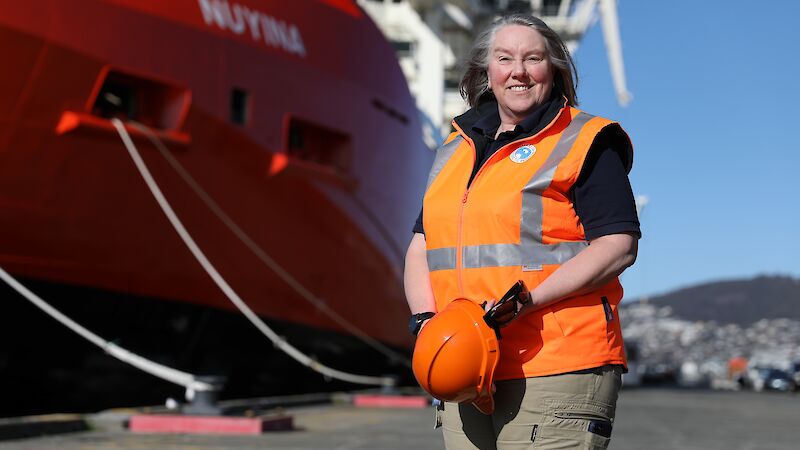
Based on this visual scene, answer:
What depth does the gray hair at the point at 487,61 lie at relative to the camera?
2242 mm

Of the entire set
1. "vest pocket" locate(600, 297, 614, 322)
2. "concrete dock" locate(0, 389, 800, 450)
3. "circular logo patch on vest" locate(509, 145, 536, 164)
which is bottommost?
"concrete dock" locate(0, 389, 800, 450)

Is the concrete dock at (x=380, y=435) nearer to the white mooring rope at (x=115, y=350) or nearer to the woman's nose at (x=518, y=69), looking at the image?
the white mooring rope at (x=115, y=350)

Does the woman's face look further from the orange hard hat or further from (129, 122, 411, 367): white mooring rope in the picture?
(129, 122, 411, 367): white mooring rope

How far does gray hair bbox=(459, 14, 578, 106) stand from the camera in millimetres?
2242

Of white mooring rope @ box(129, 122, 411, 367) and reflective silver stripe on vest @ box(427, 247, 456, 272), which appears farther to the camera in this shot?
white mooring rope @ box(129, 122, 411, 367)

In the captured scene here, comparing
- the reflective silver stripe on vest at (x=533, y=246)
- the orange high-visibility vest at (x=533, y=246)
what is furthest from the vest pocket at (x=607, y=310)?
the reflective silver stripe on vest at (x=533, y=246)

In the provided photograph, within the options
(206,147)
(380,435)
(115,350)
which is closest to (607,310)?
(380,435)

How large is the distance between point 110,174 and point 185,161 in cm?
86

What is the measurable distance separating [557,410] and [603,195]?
44 centimetres

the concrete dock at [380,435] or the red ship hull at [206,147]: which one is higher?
the red ship hull at [206,147]

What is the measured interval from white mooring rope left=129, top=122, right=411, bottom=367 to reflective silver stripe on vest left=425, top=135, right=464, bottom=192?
746 cm

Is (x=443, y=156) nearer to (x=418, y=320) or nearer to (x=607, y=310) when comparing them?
(x=418, y=320)

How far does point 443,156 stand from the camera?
2.39 metres

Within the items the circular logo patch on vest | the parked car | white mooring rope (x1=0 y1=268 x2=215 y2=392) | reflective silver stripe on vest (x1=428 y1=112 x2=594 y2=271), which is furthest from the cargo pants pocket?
the parked car
